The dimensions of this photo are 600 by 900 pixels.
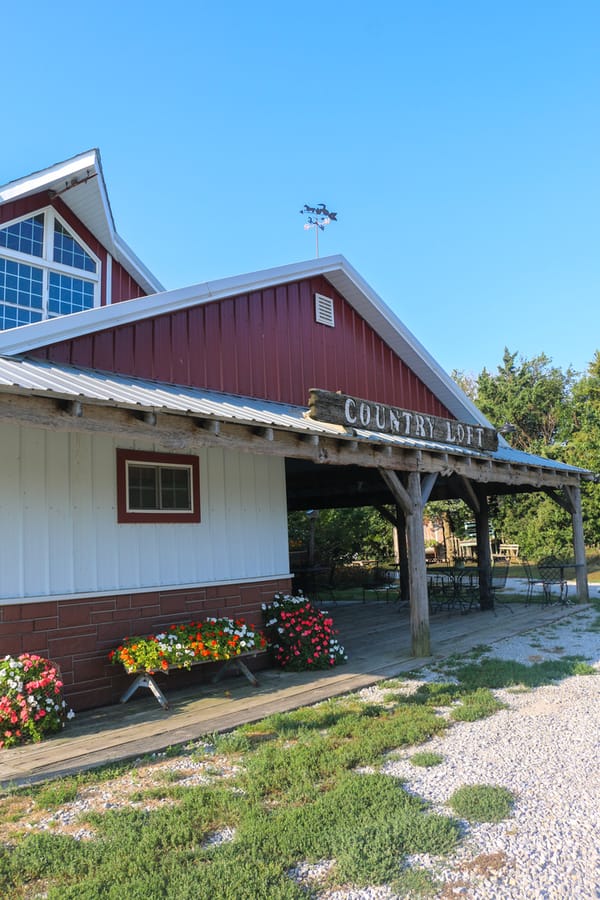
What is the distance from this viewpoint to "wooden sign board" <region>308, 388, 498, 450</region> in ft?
26.1

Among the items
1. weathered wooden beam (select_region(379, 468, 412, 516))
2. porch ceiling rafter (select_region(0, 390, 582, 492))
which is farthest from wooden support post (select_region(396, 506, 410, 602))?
weathered wooden beam (select_region(379, 468, 412, 516))

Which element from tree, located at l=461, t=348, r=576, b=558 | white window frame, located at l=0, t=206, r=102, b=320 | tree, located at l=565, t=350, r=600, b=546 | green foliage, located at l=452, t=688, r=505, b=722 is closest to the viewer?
green foliage, located at l=452, t=688, r=505, b=722

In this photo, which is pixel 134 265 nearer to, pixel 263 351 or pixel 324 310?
pixel 263 351

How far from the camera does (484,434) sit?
1101 cm

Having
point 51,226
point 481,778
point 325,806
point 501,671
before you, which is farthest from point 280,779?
point 51,226

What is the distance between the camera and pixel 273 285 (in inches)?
386

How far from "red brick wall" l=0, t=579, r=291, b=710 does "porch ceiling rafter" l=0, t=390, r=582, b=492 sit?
1860mm

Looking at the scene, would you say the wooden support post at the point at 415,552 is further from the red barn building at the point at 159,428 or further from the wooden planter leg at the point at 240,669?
the wooden planter leg at the point at 240,669

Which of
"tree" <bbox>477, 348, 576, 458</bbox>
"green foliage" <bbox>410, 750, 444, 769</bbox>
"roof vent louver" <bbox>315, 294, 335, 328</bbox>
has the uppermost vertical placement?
"tree" <bbox>477, 348, 576, 458</bbox>

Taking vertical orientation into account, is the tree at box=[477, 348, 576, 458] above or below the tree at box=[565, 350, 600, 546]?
above

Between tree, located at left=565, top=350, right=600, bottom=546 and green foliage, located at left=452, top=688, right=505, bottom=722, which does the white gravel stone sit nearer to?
green foliage, located at left=452, top=688, right=505, bottom=722

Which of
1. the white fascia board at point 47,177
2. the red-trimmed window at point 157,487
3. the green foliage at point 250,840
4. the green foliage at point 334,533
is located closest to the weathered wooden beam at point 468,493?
the red-trimmed window at point 157,487

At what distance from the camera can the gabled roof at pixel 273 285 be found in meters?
6.93

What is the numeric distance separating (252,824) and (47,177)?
8.18 m
